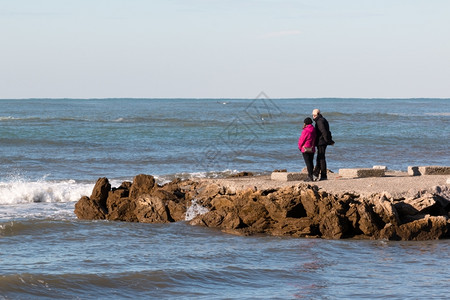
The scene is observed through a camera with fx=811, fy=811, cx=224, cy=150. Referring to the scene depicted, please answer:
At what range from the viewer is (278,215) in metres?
14.0

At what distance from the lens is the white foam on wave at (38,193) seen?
20.0m

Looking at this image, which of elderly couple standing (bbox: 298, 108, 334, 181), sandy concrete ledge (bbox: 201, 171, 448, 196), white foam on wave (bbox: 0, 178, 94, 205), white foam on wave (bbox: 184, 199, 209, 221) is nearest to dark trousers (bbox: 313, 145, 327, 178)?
elderly couple standing (bbox: 298, 108, 334, 181)

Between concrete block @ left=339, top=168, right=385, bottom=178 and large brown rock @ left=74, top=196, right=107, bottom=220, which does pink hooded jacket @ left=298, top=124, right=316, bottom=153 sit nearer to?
concrete block @ left=339, top=168, right=385, bottom=178

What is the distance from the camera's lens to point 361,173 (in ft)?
54.4

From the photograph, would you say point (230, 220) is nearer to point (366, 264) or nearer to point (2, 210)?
point (366, 264)

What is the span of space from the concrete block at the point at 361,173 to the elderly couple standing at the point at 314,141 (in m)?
0.58

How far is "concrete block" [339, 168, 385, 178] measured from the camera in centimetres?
1655

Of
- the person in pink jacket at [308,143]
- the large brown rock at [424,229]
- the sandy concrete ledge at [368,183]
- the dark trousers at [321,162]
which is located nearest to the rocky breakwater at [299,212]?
the large brown rock at [424,229]

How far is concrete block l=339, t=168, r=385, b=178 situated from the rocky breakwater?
239 cm

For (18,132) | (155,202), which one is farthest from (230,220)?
(18,132)

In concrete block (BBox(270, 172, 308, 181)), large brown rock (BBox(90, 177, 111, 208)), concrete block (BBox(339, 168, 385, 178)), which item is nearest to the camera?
concrete block (BBox(270, 172, 308, 181))

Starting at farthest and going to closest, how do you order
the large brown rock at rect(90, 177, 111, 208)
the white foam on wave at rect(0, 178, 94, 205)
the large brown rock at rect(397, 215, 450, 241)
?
1. the white foam on wave at rect(0, 178, 94, 205)
2. the large brown rock at rect(90, 177, 111, 208)
3. the large brown rock at rect(397, 215, 450, 241)

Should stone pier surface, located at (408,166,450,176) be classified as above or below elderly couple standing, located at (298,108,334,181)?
below

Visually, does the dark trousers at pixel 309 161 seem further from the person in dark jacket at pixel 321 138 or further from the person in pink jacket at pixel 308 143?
the person in dark jacket at pixel 321 138
